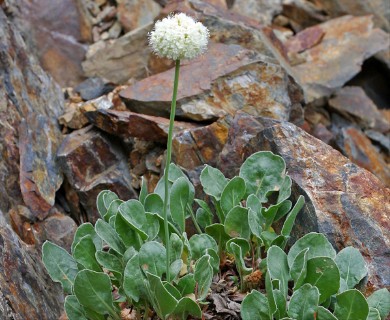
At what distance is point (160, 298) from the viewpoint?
3.36 meters

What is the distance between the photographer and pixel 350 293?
3291 millimetres

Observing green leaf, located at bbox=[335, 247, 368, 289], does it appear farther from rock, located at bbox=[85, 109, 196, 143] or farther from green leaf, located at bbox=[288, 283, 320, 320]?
rock, located at bbox=[85, 109, 196, 143]

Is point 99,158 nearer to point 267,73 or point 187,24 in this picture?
point 267,73

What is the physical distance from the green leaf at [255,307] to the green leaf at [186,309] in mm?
236

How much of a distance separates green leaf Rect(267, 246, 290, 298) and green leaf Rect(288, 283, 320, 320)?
23 cm

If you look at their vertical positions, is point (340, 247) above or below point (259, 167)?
below

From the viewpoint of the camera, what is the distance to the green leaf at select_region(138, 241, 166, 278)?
357cm

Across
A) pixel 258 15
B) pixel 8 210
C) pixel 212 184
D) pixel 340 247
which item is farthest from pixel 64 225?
pixel 258 15

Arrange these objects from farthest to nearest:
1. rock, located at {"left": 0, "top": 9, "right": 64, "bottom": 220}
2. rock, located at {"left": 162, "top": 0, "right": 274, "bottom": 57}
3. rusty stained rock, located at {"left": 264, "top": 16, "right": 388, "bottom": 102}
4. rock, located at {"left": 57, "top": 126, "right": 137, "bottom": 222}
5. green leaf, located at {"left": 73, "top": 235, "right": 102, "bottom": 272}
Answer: rusty stained rock, located at {"left": 264, "top": 16, "right": 388, "bottom": 102} < rock, located at {"left": 162, "top": 0, "right": 274, "bottom": 57} < rock, located at {"left": 57, "top": 126, "right": 137, "bottom": 222} < rock, located at {"left": 0, "top": 9, "right": 64, "bottom": 220} < green leaf, located at {"left": 73, "top": 235, "right": 102, "bottom": 272}

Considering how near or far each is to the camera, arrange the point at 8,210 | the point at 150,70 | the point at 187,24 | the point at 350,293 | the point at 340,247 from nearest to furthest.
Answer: the point at 187,24
the point at 350,293
the point at 340,247
the point at 8,210
the point at 150,70

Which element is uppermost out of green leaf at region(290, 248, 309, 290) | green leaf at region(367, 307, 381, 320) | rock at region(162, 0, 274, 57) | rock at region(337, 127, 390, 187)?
rock at region(162, 0, 274, 57)

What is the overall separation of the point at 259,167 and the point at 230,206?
33 centimetres

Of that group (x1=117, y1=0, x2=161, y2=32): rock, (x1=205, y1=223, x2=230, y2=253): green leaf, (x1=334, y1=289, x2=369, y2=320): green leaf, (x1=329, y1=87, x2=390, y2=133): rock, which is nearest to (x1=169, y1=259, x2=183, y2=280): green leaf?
(x1=205, y1=223, x2=230, y2=253): green leaf

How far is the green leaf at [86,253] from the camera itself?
3.84 m
